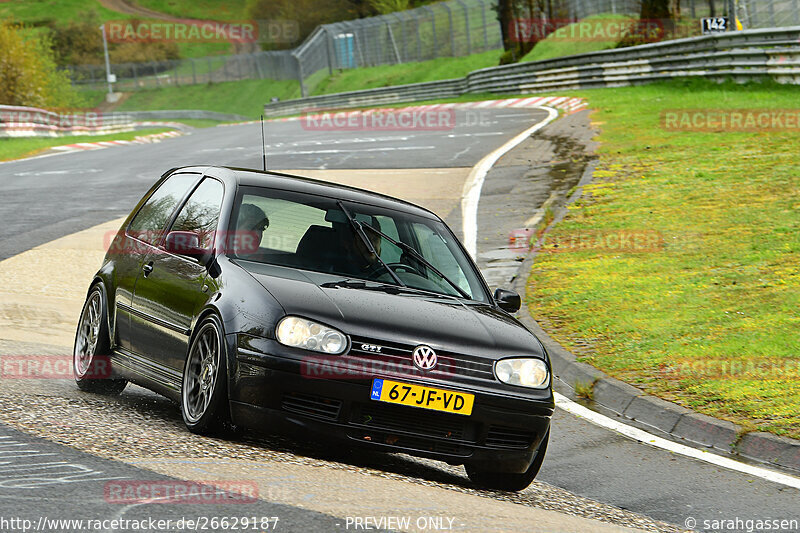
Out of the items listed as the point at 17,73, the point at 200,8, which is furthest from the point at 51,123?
the point at 200,8

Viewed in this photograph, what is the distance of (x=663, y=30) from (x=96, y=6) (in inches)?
5078

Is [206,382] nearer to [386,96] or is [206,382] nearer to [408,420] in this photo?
[408,420]

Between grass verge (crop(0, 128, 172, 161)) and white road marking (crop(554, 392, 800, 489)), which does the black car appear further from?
grass verge (crop(0, 128, 172, 161))

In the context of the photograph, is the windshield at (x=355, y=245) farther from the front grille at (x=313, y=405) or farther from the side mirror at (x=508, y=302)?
the front grille at (x=313, y=405)

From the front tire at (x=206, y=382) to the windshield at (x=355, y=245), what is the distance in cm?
65

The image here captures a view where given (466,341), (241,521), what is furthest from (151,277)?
(241,521)

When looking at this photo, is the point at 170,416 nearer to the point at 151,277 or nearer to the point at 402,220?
the point at 151,277

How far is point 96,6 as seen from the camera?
6147 inches

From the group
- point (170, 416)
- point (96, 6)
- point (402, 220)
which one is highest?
point (96, 6)

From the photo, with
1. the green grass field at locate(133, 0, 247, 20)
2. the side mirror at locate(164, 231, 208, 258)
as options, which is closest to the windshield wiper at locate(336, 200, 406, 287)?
the side mirror at locate(164, 231, 208, 258)

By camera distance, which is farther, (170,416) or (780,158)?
(780,158)

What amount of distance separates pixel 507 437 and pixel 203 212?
8.09 ft

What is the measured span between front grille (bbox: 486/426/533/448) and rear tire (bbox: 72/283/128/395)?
286 cm

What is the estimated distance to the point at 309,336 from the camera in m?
5.78
